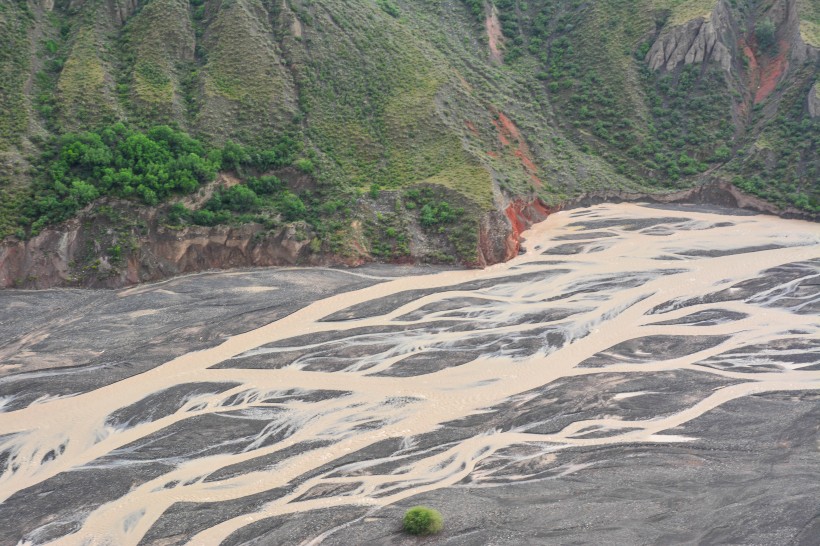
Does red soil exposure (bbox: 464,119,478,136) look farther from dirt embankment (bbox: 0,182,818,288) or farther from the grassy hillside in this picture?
dirt embankment (bbox: 0,182,818,288)

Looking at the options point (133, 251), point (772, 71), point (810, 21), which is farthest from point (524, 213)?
point (810, 21)

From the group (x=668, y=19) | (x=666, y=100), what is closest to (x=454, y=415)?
(x=666, y=100)

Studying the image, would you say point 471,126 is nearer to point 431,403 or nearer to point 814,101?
point 814,101

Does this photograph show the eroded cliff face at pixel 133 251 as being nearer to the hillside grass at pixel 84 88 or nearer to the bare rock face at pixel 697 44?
the hillside grass at pixel 84 88

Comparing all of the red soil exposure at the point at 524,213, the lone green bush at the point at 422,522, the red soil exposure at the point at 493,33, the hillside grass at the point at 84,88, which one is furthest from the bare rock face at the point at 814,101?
the hillside grass at the point at 84,88

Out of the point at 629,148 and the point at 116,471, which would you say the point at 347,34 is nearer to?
the point at 629,148

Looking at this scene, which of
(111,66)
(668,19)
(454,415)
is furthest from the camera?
(668,19)
